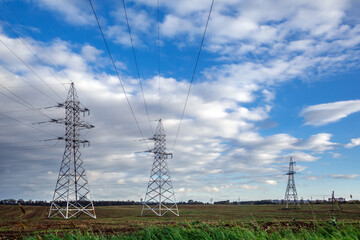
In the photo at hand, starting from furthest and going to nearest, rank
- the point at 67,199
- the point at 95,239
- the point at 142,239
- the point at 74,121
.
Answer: the point at 74,121
the point at 67,199
the point at 142,239
the point at 95,239

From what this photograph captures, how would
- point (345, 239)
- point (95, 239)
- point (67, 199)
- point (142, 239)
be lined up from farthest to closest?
point (67, 199), point (142, 239), point (95, 239), point (345, 239)

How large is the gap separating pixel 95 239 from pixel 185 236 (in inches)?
92.9

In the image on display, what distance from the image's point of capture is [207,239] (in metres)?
7.43

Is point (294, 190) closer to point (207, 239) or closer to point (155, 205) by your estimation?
point (155, 205)

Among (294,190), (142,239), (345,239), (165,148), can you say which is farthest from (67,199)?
(294,190)

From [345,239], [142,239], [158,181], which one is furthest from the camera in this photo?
[158,181]

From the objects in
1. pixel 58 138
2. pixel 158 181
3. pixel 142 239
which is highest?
pixel 58 138

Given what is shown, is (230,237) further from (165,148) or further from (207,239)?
(165,148)

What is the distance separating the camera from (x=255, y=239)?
7004 millimetres

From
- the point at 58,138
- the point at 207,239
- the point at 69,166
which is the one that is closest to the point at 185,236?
the point at 207,239

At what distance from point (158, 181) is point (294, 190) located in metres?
57.3

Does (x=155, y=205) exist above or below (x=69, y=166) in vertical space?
below

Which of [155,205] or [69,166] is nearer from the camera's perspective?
[69,166]

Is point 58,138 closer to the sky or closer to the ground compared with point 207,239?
closer to the sky
